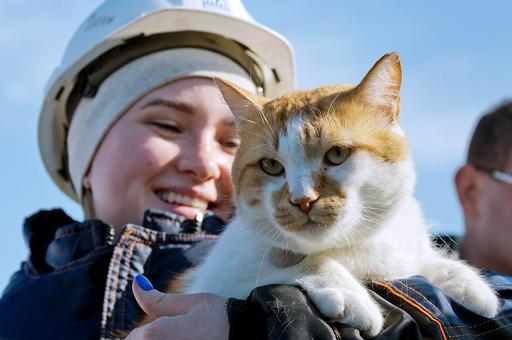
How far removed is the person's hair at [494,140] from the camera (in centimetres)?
299

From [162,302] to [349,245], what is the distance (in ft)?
1.44

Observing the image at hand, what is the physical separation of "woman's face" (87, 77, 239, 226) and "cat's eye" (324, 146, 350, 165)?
0.99 meters

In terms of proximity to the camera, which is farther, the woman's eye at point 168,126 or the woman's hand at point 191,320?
the woman's eye at point 168,126

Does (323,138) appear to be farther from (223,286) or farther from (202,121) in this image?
(202,121)

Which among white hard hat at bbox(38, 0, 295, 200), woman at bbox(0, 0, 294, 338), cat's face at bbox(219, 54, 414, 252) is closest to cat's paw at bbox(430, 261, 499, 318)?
cat's face at bbox(219, 54, 414, 252)

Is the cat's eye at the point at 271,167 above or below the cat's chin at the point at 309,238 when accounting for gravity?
above

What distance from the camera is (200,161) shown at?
236 centimetres

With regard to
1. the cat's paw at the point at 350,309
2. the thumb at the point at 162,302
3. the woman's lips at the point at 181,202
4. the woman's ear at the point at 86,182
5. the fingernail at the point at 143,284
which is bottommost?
the cat's paw at the point at 350,309

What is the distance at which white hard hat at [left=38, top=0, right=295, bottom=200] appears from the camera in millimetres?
2627

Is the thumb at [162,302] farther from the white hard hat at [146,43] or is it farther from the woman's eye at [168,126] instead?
the white hard hat at [146,43]

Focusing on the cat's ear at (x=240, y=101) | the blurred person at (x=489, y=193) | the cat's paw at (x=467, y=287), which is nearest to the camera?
the cat's paw at (x=467, y=287)

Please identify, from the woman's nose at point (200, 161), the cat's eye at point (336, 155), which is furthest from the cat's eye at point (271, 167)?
the woman's nose at point (200, 161)

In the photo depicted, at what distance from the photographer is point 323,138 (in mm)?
1424

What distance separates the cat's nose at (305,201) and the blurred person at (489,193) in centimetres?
170
